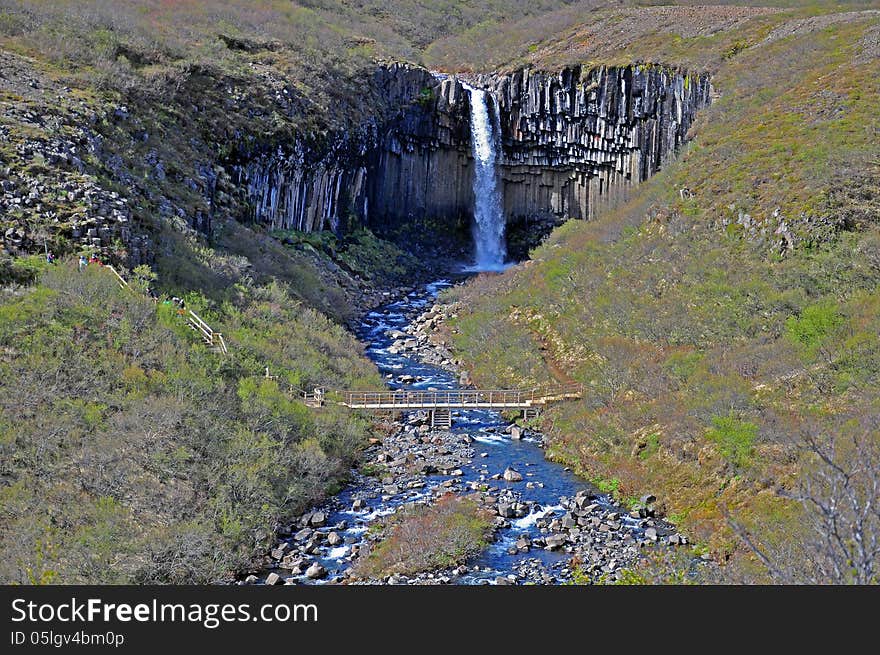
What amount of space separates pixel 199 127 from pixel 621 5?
56.5 metres

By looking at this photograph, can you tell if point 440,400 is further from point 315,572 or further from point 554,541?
point 315,572

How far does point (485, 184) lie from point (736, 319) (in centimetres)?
3689

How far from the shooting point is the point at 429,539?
23812mm

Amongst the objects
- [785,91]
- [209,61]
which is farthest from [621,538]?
[209,61]

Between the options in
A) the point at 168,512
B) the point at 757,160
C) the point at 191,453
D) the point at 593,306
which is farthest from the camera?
the point at 757,160

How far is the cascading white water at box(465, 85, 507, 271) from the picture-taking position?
224ft

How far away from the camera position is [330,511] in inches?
1055

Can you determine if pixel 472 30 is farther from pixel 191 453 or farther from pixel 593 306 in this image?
pixel 191 453

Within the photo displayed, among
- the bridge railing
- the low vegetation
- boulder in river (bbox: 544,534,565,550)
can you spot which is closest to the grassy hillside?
the bridge railing

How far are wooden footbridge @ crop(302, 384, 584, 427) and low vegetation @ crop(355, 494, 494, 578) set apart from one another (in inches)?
302

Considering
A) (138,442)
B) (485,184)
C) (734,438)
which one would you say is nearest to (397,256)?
(485,184)

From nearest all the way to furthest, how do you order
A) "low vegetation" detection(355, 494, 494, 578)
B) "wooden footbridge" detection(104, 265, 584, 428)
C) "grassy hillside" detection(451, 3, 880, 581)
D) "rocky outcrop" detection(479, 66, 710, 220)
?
"low vegetation" detection(355, 494, 494, 578) < "grassy hillside" detection(451, 3, 880, 581) < "wooden footbridge" detection(104, 265, 584, 428) < "rocky outcrop" detection(479, 66, 710, 220)

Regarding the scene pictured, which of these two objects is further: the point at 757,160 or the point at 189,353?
the point at 757,160

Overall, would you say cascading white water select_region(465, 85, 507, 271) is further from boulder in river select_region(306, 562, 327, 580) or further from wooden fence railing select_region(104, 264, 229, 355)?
boulder in river select_region(306, 562, 327, 580)
